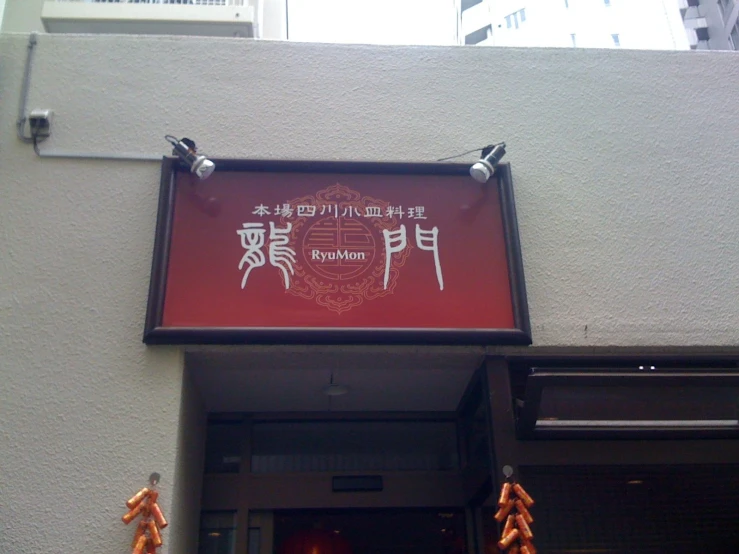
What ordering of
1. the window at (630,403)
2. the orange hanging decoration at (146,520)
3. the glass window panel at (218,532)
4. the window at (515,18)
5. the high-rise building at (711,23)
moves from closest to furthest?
the orange hanging decoration at (146,520) → the window at (630,403) → the glass window panel at (218,532) → the high-rise building at (711,23) → the window at (515,18)

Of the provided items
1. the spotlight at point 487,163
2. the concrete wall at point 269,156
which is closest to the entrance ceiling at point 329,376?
the concrete wall at point 269,156

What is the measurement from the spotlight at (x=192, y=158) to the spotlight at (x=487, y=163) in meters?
1.40

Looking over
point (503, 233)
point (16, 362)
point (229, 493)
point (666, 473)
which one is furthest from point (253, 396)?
point (666, 473)

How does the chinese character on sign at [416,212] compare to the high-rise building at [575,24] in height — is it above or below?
below

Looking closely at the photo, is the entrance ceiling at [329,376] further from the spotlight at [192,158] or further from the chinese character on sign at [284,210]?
the spotlight at [192,158]

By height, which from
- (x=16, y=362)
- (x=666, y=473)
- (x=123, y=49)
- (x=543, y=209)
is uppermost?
(x=123, y=49)

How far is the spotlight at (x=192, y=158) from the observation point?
12.5 feet

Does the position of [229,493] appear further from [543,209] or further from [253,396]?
[543,209]

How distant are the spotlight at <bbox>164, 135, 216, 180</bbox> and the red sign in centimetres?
14

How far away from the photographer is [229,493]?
14.4ft

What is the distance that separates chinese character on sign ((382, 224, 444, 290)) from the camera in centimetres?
388

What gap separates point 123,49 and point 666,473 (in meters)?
4.00

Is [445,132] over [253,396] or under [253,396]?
over

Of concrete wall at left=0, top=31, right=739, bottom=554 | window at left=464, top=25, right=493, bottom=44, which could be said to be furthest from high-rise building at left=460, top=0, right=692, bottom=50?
concrete wall at left=0, top=31, right=739, bottom=554
